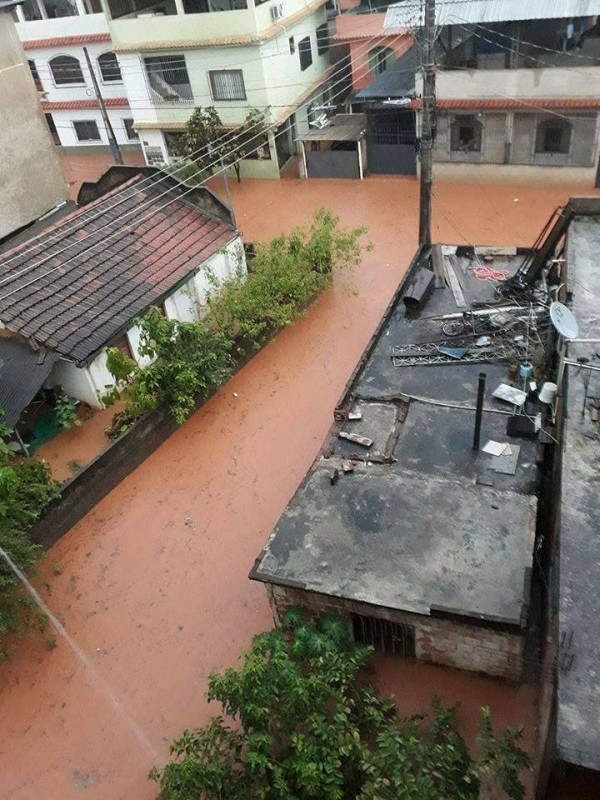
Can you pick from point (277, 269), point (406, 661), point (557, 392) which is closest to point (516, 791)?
point (406, 661)

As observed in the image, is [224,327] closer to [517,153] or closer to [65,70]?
[517,153]

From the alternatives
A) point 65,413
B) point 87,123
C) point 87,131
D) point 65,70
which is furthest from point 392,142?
point 65,413

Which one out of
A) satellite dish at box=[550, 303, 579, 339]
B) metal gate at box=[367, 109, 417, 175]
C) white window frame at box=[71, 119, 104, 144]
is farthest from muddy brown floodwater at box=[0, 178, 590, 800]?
white window frame at box=[71, 119, 104, 144]

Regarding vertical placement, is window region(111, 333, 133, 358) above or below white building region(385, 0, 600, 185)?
below

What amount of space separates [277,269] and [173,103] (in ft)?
50.4

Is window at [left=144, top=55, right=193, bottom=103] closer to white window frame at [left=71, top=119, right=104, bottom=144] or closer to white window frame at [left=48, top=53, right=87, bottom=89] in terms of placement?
white window frame at [left=48, top=53, right=87, bottom=89]

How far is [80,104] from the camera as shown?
33.3 meters

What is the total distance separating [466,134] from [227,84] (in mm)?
10948

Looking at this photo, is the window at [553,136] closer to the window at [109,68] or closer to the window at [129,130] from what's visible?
the window at [129,130]

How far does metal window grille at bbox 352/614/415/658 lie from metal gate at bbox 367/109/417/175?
2235 cm

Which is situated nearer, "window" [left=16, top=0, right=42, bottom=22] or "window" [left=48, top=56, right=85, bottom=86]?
"window" [left=16, top=0, right=42, bottom=22]

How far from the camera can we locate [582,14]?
20.9 metres

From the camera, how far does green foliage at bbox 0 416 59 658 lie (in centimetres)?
1126

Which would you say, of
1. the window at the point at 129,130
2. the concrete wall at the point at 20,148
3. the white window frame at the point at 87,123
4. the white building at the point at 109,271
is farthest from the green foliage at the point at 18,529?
the white window frame at the point at 87,123
